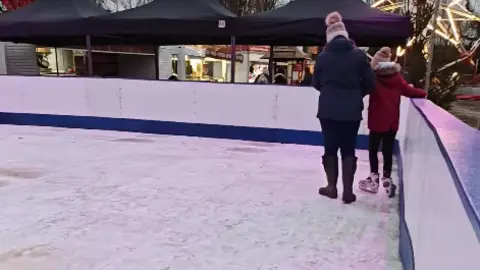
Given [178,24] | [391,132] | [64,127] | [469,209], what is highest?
[178,24]

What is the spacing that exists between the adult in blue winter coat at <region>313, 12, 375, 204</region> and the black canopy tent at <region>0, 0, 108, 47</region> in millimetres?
5956

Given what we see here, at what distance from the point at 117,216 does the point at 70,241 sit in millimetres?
541

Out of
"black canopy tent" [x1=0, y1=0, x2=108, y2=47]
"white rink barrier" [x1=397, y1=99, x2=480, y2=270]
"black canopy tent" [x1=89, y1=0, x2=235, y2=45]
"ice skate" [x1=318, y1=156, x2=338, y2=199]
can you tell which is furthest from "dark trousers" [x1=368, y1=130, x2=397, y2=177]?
"black canopy tent" [x1=0, y1=0, x2=108, y2=47]

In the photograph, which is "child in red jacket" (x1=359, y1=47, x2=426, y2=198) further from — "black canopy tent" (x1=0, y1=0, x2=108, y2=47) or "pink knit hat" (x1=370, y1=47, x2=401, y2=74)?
"black canopy tent" (x1=0, y1=0, x2=108, y2=47)

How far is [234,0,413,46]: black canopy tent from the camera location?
273 inches

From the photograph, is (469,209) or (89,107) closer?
(469,209)

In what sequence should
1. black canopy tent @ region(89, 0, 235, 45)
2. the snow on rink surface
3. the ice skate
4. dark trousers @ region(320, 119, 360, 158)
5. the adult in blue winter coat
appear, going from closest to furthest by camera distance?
1. the snow on rink surface
2. the adult in blue winter coat
3. dark trousers @ region(320, 119, 360, 158)
4. the ice skate
5. black canopy tent @ region(89, 0, 235, 45)

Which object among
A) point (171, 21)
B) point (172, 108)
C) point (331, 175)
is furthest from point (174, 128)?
point (331, 175)

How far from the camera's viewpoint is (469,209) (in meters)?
0.90

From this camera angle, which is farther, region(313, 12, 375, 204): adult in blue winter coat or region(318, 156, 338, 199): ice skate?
region(318, 156, 338, 199): ice skate

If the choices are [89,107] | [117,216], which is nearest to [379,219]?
[117,216]

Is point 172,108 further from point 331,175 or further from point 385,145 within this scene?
point 385,145

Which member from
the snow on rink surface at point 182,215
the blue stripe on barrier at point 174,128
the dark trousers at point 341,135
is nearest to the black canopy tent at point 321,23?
the blue stripe on barrier at point 174,128

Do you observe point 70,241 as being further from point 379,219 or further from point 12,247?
point 379,219
